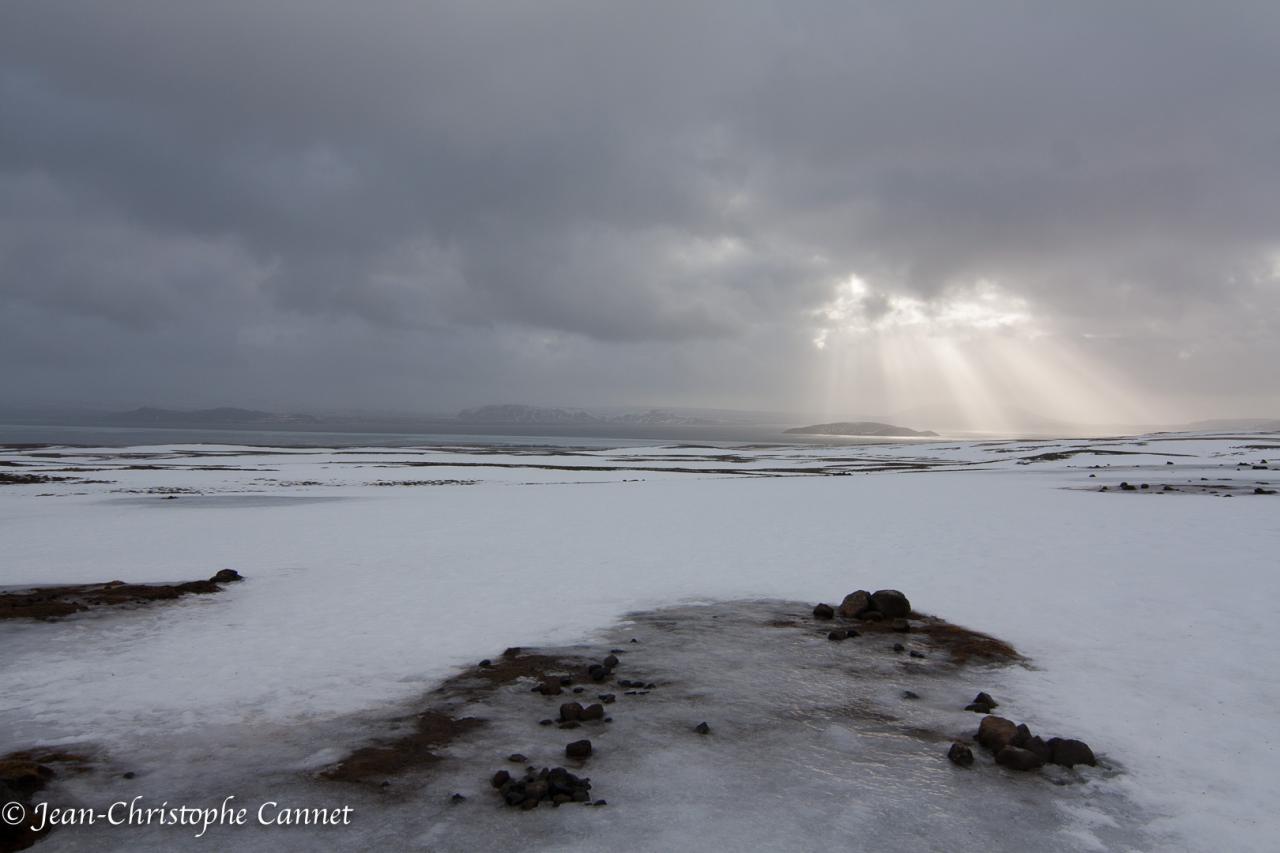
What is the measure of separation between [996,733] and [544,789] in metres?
4.41

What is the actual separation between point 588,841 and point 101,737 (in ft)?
17.9

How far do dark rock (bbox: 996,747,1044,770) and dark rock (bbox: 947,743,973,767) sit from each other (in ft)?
0.93

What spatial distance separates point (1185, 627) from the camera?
11.0 m

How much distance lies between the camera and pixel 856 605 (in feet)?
40.0

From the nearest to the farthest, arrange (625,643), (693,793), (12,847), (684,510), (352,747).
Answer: (12,847) → (693,793) → (352,747) → (625,643) → (684,510)

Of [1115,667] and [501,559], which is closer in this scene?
[1115,667]

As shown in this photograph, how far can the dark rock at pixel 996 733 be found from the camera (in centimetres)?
694

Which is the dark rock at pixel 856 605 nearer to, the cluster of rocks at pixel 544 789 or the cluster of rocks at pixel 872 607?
the cluster of rocks at pixel 872 607

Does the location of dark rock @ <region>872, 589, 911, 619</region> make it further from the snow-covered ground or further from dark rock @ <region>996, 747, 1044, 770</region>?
dark rock @ <region>996, 747, 1044, 770</region>

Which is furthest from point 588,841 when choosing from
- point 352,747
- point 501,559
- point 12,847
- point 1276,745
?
point 501,559

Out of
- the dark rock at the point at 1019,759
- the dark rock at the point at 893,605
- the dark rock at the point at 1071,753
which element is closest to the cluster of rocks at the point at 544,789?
the dark rock at the point at 1019,759

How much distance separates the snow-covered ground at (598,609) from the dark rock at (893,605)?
3.69 ft

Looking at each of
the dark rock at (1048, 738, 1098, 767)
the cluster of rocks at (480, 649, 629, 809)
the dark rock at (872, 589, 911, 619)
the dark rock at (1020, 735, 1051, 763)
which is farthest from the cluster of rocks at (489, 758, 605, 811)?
the dark rock at (872, 589, 911, 619)

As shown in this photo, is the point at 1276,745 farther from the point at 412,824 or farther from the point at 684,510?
the point at 684,510
